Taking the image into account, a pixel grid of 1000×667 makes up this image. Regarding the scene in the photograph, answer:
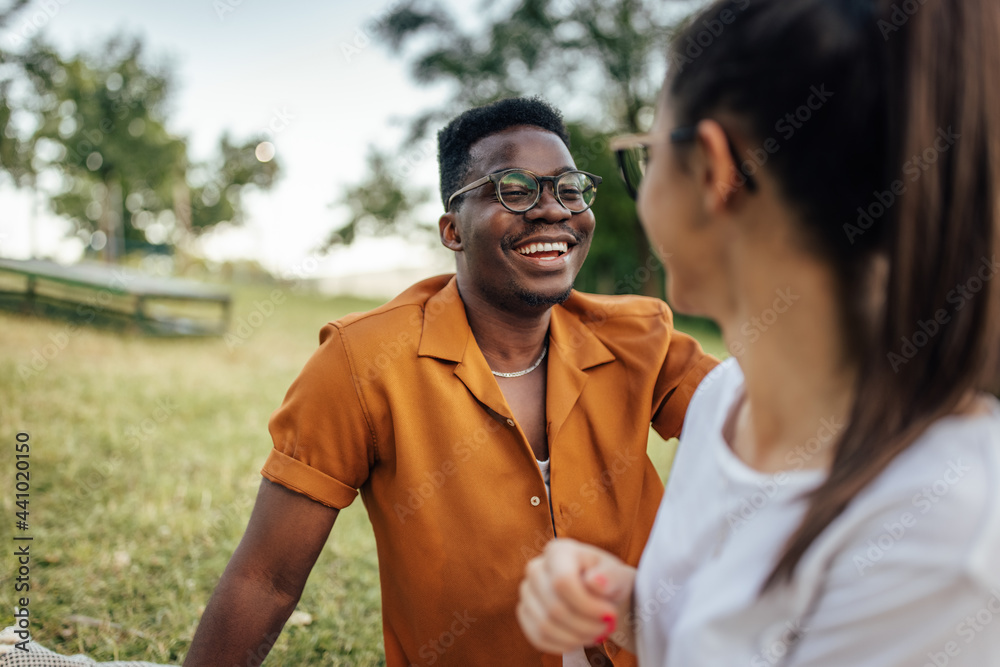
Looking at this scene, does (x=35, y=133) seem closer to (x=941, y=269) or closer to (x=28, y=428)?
(x=28, y=428)

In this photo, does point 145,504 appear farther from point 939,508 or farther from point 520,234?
point 939,508

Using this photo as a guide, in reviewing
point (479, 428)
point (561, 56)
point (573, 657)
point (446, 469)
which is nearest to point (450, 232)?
point (479, 428)

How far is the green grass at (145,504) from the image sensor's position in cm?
308

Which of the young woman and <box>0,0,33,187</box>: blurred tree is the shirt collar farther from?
<box>0,0,33,187</box>: blurred tree

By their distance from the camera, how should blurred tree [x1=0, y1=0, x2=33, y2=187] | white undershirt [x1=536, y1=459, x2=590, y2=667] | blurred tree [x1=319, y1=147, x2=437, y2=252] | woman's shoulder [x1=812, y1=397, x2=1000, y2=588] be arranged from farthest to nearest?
blurred tree [x1=319, y1=147, x2=437, y2=252], blurred tree [x1=0, y1=0, x2=33, y2=187], white undershirt [x1=536, y1=459, x2=590, y2=667], woman's shoulder [x1=812, y1=397, x2=1000, y2=588]

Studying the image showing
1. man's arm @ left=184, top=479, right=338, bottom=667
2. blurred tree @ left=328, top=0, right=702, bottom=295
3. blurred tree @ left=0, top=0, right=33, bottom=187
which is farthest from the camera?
blurred tree @ left=328, top=0, right=702, bottom=295

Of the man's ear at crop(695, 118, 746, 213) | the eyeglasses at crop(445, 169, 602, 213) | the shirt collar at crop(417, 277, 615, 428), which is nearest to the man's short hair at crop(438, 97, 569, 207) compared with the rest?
the eyeglasses at crop(445, 169, 602, 213)

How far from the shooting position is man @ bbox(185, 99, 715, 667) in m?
1.93

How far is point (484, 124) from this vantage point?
7.94 ft

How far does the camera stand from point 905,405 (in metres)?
0.90

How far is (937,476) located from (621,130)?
17.4 meters

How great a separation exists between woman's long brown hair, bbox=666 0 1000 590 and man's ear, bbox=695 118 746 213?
1.2 inches

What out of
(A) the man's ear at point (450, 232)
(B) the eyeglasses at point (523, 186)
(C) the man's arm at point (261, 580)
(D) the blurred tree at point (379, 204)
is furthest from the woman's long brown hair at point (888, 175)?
(D) the blurred tree at point (379, 204)

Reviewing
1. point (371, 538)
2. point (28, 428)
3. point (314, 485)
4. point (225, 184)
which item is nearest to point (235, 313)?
point (28, 428)
